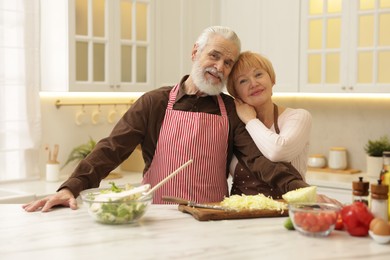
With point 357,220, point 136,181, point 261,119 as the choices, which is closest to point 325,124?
point 136,181

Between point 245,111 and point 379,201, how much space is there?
1018 millimetres

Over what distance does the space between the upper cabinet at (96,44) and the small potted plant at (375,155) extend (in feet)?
5.62

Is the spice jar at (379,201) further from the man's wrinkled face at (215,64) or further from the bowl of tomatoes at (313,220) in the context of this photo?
the man's wrinkled face at (215,64)

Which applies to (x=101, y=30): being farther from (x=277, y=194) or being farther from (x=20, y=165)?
(x=277, y=194)

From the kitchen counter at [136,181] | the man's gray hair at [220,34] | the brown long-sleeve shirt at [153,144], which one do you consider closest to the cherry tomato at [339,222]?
the brown long-sleeve shirt at [153,144]

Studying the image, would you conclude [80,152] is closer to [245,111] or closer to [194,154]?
[194,154]

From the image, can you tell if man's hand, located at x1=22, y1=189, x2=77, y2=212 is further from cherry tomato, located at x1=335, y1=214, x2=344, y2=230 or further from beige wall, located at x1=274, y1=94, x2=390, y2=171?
beige wall, located at x1=274, y1=94, x2=390, y2=171

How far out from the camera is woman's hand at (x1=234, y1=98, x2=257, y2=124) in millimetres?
2973

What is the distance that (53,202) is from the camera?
8.09 ft

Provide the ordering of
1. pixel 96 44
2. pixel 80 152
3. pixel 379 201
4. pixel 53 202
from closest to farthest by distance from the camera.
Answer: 1. pixel 379 201
2. pixel 53 202
3. pixel 96 44
4. pixel 80 152

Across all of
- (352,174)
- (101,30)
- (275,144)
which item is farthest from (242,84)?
(352,174)

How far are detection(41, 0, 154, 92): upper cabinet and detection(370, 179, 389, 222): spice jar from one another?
262 centimetres

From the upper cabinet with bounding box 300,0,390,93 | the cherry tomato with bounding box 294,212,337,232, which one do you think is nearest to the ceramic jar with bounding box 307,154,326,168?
the upper cabinet with bounding box 300,0,390,93

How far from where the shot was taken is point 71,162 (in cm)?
479
